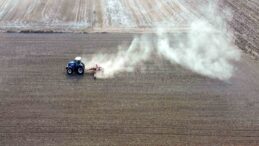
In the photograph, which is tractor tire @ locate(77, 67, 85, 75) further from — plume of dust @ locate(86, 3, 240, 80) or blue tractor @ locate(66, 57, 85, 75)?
plume of dust @ locate(86, 3, 240, 80)

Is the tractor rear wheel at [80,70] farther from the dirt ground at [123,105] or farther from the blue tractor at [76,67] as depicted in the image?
the dirt ground at [123,105]

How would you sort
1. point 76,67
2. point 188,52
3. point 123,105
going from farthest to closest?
1. point 188,52
2. point 76,67
3. point 123,105

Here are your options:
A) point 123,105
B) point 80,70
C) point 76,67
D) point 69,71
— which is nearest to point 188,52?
point 80,70

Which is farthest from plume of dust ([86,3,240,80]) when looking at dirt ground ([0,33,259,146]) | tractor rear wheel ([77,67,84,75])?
tractor rear wheel ([77,67,84,75])

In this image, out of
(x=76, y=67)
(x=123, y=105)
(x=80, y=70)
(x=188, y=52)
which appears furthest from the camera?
(x=188, y=52)

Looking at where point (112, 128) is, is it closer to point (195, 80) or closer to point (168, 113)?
point (168, 113)

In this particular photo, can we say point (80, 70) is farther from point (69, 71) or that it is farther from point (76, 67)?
point (69, 71)

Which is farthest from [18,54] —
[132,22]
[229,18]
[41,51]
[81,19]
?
[229,18]
